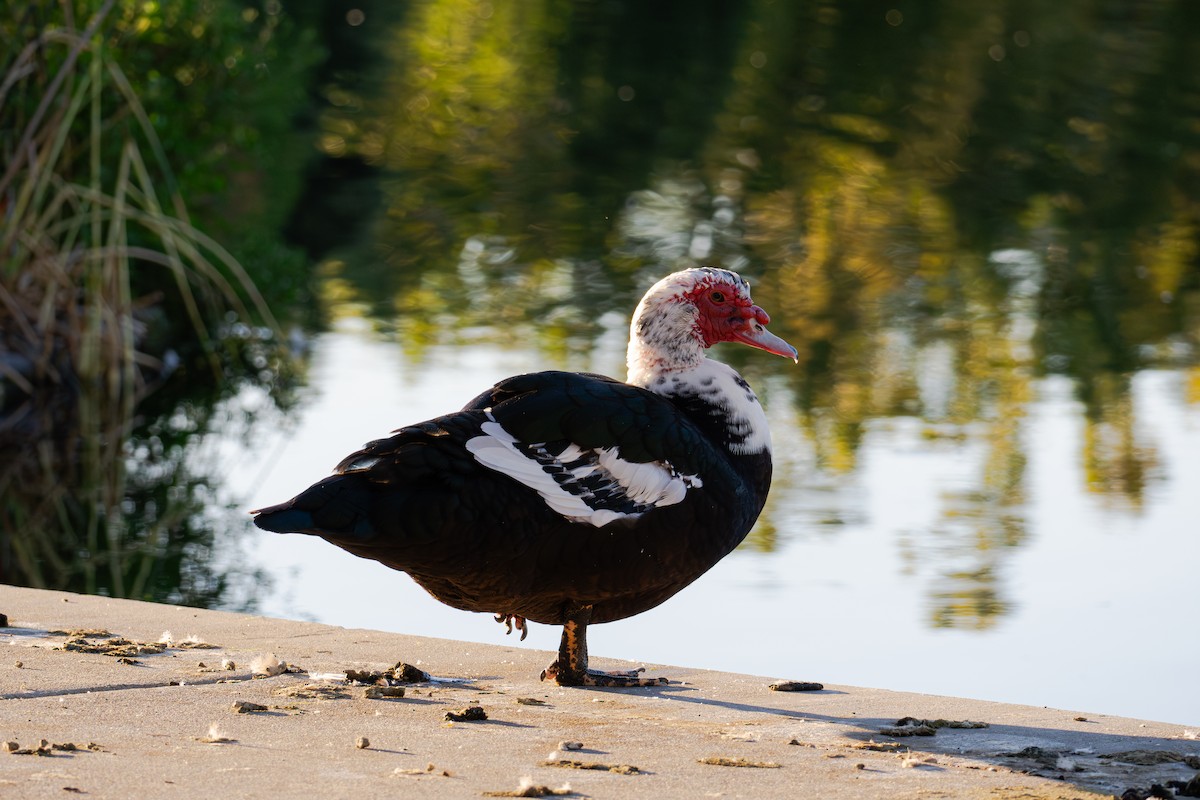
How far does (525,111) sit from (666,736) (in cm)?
2080

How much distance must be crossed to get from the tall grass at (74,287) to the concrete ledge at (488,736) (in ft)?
12.6

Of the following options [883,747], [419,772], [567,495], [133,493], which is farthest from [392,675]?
[133,493]

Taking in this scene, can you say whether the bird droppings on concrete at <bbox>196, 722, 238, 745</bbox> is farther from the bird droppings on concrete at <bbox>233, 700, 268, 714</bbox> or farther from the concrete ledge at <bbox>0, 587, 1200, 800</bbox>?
the bird droppings on concrete at <bbox>233, 700, 268, 714</bbox>

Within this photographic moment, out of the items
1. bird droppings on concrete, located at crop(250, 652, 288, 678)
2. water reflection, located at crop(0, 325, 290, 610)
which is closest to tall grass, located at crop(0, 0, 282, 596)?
water reflection, located at crop(0, 325, 290, 610)

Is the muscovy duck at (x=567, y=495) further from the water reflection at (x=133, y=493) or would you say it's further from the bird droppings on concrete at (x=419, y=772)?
the water reflection at (x=133, y=493)

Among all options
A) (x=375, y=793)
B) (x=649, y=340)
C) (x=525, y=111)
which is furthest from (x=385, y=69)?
(x=375, y=793)

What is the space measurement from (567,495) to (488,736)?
821mm

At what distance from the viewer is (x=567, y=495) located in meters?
4.89

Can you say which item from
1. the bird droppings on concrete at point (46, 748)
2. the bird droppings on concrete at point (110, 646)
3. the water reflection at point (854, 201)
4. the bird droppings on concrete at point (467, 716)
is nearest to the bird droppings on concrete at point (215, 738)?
the bird droppings on concrete at point (46, 748)

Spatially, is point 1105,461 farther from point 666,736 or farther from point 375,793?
point 375,793

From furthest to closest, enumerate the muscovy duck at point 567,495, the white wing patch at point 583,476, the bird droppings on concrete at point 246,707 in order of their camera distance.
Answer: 1. the white wing patch at point 583,476
2. the muscovy duck at point 567,495
3. the bird droppings on concrete at point 246,707

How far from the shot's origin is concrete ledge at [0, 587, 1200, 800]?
3.84 metres

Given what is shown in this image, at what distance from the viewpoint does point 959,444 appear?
34.8ft

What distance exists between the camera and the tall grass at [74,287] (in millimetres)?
9398
